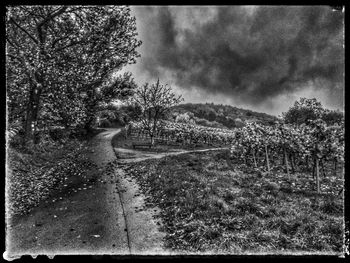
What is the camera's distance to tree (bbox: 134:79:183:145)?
2084 centimetres

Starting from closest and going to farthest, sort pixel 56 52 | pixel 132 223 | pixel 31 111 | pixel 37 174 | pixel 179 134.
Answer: pixel 132 223
pixel 31 111
pixel 37 174
pixel 56 52
pixel 179 134

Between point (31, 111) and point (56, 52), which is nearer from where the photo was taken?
point (31, 111)

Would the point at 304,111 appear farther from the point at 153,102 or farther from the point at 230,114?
the point at 153,102

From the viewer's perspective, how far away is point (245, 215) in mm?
5773

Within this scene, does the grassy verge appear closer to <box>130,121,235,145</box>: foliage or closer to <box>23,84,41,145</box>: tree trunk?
<box>23,84,41,145</box>: tree trunk

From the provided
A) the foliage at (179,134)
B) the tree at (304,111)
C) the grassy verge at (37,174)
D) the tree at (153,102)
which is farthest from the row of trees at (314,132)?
the foliage at (179,134)

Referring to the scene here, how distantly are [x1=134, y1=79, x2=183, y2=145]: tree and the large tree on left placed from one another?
29.9 feet

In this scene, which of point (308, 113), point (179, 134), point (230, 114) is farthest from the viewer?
point (179, 134)

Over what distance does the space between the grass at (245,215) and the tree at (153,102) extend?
1271 centimetres

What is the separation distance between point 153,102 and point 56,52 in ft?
43.2

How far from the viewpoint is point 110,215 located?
20.3ft

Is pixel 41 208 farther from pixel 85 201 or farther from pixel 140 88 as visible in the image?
pixel 140 88

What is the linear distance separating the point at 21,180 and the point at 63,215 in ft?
9.57

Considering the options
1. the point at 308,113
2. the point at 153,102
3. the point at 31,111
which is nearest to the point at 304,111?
the point at 308,113
